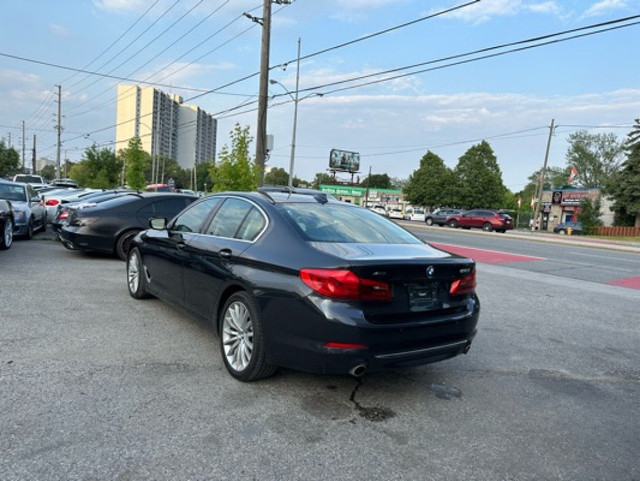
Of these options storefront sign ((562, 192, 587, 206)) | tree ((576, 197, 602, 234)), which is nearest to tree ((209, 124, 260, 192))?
tree ((576, 197, 602, 234))

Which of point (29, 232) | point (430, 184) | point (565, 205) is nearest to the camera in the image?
point (29, 232)

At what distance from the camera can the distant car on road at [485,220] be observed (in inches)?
1451

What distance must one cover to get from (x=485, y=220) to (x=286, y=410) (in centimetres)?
3676

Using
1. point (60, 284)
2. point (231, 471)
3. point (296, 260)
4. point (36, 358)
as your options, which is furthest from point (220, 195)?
point (60, 284)

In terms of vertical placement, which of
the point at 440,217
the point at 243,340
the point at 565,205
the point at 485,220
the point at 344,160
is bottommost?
the point at 440,217

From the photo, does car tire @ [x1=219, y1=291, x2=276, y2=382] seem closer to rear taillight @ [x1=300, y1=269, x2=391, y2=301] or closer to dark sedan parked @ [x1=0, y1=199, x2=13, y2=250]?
rear taillight @ [x1=300, y1=269, x2=391, y2=301]

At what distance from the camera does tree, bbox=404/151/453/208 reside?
68562mm

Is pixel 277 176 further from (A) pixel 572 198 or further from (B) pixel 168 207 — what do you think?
(B) pixel 168 207

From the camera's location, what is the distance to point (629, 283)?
1101 centimetres

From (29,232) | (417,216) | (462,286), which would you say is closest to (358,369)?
(462,286)

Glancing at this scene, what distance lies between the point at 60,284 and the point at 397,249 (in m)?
5.44

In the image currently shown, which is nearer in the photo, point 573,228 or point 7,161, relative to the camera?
point 573,228

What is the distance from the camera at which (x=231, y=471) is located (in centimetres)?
263

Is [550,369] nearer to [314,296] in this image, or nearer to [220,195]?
[314,296]
